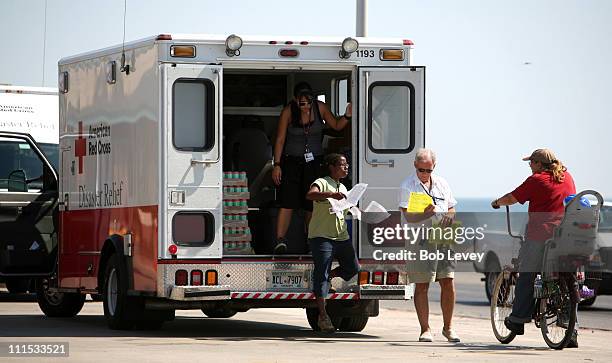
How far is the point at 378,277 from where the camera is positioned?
47.7 feet

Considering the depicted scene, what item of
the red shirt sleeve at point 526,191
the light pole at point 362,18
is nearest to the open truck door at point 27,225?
the light pole at point 362,18

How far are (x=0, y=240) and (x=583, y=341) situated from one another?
690 cm

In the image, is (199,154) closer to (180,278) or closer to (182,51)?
(182,51)

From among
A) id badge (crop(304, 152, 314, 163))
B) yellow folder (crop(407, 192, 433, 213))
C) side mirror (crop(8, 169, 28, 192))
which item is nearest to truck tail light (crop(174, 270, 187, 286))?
id badge (crop(304, 152, 314, 163))

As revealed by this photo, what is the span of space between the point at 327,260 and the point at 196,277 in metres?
1.32

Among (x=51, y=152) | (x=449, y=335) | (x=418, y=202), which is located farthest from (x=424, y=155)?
(x=51, y=152)

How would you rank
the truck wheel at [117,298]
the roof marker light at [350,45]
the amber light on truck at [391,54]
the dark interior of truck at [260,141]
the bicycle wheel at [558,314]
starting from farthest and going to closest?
the truck wheel at [117,298], the dark interior of truck at [260,141], the amber light on truck at [391,54], the roof marker light at [350,45], the bicycle wheel at [558,314]

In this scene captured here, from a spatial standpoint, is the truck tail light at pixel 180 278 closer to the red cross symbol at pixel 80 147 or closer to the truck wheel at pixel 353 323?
the truck wheel at pixel 353 323

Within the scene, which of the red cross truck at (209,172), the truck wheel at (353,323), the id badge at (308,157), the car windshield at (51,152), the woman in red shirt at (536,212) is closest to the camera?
the woman in red shirt at (536,212)

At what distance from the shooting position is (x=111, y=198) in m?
15.4

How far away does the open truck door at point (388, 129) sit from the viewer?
47.8ft

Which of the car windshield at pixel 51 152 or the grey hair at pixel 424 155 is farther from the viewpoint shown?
the car windshield at pixel 51 152

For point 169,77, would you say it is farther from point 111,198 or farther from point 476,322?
point 476,322

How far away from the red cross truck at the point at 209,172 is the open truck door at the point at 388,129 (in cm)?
1
